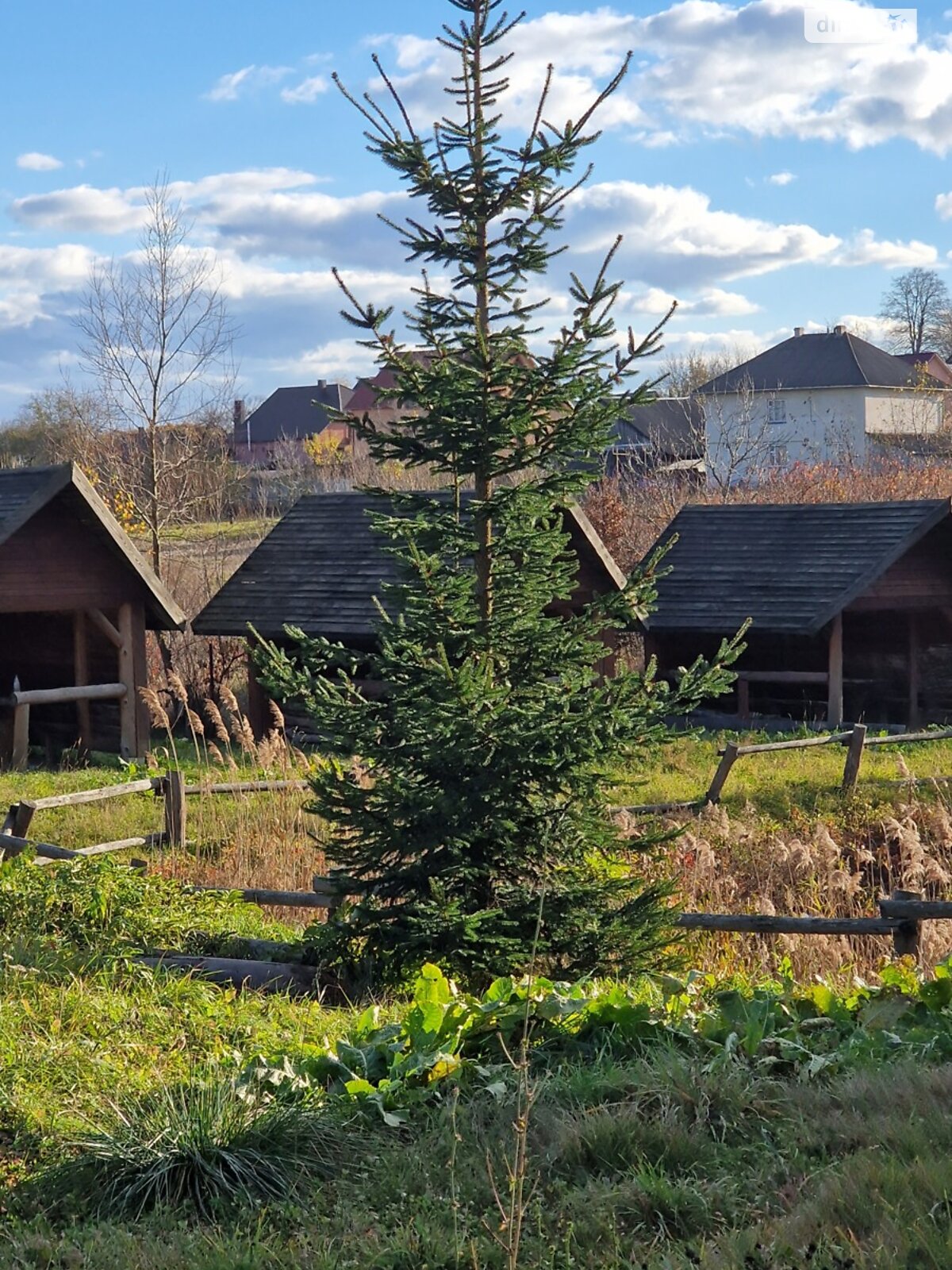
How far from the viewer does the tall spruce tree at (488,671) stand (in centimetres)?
687

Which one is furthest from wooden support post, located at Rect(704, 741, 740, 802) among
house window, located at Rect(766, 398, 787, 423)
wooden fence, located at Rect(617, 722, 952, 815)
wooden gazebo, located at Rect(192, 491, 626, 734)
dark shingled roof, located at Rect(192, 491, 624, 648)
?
house window, located at Rect(766, 398, 787, 423)

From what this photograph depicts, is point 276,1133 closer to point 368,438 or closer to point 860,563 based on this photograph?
point 368,438

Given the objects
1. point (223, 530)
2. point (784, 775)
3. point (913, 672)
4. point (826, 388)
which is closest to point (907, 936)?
point (784, 775)

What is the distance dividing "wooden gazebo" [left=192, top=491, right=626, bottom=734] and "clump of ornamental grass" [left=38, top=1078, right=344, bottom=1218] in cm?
1294

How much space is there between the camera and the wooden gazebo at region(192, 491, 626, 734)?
18.6 meters

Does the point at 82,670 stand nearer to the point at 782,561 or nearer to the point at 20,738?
the point at 20,738

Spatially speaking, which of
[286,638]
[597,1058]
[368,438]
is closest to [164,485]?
[286,638]

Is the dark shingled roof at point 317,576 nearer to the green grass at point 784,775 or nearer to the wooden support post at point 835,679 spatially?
the wooden support post at point 835,679

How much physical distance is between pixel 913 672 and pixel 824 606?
107 inches

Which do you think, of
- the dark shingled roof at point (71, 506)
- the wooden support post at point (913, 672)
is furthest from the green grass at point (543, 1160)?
the wooden support post at point (913, 672)

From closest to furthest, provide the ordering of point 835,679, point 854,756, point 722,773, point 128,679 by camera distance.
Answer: point 722,773 < point 854,756 < point 128,679 < point 835,679

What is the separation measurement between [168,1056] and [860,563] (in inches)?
620

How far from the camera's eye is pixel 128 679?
1766cm

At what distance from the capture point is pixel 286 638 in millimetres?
19172
